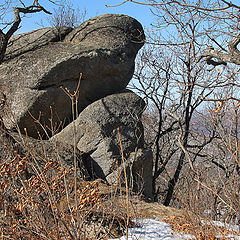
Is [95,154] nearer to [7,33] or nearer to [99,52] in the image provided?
[99,52]

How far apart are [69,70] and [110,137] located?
2.24 metres

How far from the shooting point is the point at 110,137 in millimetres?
7129

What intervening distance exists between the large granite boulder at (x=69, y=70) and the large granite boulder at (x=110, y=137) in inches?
25.3

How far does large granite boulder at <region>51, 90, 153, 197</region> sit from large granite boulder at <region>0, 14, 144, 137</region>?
642 mm

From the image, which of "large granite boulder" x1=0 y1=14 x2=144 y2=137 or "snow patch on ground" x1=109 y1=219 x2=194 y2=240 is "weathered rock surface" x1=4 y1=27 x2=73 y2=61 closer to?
"large granite boulder" x1=0 y1=14 x2=144 y2=137

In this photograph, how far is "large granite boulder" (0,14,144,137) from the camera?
7199mm

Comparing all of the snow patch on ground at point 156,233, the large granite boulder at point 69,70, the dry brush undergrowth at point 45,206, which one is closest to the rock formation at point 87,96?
the large granite boulder at point 69,70

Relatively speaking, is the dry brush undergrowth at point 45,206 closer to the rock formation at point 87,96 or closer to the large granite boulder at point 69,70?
the rock formation at point 87,96

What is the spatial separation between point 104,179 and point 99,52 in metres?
3.68

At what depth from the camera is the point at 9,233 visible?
7.41 ft

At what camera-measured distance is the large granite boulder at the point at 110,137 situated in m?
6.88

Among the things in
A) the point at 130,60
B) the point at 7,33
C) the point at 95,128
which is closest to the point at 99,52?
the point at 130,60

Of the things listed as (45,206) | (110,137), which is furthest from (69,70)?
(45,206)

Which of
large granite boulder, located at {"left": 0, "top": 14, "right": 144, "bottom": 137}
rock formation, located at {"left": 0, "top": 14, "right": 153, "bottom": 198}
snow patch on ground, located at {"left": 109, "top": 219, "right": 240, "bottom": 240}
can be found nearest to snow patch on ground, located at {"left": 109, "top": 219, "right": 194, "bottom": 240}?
snow patch on ground, located at {"left": 109, "top": 219, "right": 240, "bottom": 240}
